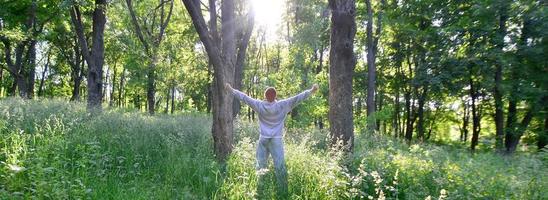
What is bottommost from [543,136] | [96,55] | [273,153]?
[543,136]

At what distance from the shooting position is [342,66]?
8.29 metres

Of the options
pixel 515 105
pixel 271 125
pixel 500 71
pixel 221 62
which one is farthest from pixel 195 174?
pixel 515 105

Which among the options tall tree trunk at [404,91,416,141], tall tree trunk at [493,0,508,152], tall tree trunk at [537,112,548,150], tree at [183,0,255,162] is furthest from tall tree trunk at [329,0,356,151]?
tall tree trunk at [404,91,416,141]

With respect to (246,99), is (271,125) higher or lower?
lower

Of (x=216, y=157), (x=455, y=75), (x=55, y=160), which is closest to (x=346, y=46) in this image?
(x=216, y=157)

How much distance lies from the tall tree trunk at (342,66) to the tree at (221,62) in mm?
2455

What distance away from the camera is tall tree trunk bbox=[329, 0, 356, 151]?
8.13 metres

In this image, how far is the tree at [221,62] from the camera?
6992 millimetres

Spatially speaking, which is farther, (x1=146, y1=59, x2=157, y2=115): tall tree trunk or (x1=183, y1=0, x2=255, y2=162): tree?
(x1=146, y1=59, x2=157, y2=115): tall tree trunk

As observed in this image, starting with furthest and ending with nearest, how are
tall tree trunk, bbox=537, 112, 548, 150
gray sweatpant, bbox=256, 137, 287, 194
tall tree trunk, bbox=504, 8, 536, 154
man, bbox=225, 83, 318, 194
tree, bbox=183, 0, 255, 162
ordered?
tall tree trunk, bbox=537, 112, 548, 150, tall tree trunk, bbox=504, 8, 536, 154, tree, bbox=183, 0, 255, 162, man, bbox=225, 83, 318, 194, gray sweatpant, bbox=256, 137, 287, 194

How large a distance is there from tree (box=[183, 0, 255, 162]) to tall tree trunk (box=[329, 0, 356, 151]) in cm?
246

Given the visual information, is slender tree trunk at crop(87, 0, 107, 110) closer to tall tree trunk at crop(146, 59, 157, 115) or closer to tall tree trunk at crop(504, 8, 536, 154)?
tall tree trunk at crop(146, 59, 157, 115)

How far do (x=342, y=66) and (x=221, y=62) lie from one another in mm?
2912

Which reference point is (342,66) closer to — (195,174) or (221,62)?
(221,62)
